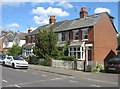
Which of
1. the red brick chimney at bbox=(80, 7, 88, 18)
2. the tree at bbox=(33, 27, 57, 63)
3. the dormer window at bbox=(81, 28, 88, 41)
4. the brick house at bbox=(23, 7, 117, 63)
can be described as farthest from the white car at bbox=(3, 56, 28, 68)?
the red brick chimney at bbox=(80, 7, 88, 18)

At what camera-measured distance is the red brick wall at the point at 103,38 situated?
35500 mm

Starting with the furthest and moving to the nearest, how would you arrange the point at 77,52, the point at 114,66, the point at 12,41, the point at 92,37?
the point at 12,41 → the point at 77,52 → the point at 92,37 → the point at 114,66

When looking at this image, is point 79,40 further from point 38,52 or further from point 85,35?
point 38,52

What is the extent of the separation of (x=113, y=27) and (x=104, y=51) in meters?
4.28

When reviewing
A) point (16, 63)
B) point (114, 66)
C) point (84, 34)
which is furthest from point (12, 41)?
point (114, 66)

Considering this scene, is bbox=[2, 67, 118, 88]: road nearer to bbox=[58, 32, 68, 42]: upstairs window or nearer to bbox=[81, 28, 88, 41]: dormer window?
bbox=[81, 28, 88, 41]: dormer window

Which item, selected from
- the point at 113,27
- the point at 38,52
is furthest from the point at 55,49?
the point at 113,27

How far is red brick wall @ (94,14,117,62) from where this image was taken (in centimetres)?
3550

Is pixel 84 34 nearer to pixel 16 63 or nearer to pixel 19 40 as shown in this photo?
pixel 16 63

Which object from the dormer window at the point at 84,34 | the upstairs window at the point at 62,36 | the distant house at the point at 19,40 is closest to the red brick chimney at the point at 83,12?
the upstairs window at the point at 62,36

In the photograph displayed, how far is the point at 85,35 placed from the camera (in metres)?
36.7

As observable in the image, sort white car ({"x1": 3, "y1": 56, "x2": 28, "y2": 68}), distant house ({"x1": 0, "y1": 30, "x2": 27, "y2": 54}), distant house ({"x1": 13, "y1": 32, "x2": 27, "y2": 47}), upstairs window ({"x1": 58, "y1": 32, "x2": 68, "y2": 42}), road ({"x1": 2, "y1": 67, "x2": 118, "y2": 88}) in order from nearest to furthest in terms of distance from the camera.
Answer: road ({"x1": 2, "y1": 67, "x2": 118, "y2": 88})
white car ({"x1": 3, "y1": 56, "x2": 28, "y2": 68})
upstairs window ({"x1": 58, "y1": 32, "x2": 68, "y2": 42})
distant house ({"x1": 13, "y1": 32, "x2": 27, "y2": 47})
distant house ({"x1": 0, "y1": 30, "x2": 27, "y2": 54})

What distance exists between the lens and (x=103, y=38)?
3666cm

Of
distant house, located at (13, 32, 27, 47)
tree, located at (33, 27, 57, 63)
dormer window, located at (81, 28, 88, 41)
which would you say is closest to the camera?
tree, located at (33, 27, 57, 63)
